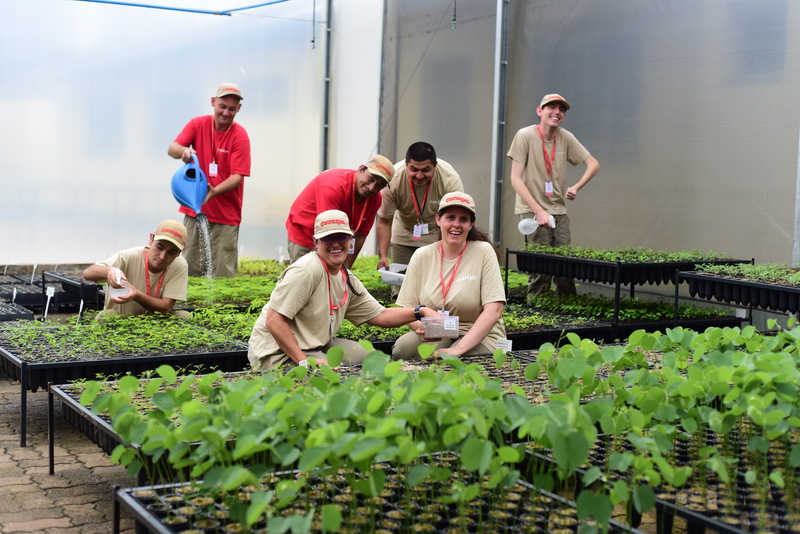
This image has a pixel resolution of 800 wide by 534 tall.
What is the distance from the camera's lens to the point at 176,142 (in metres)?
7.67

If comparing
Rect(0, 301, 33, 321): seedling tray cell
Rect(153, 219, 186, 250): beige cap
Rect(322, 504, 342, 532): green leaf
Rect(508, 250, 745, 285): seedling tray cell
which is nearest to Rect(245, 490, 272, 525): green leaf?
Rect(322, 504, 342, 532): green leaf

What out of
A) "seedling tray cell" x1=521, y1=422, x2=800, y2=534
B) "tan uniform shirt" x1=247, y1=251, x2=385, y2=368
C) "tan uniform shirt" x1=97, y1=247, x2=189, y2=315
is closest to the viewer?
"seedling tray cell" x1=521, y1=422, x2=800, y2=534

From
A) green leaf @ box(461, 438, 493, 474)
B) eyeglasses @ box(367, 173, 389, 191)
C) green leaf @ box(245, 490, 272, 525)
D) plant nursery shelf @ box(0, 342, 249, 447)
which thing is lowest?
plant nursery shelf @ box(0, 342, 249, 447)

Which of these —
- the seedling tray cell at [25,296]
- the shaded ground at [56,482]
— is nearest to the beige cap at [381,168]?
the shaded ground at [56,482]

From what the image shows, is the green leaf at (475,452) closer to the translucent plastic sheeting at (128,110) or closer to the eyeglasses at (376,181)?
the eyeglasses at (376,181)

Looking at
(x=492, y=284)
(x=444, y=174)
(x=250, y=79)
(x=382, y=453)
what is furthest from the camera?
(x=250, y=79)

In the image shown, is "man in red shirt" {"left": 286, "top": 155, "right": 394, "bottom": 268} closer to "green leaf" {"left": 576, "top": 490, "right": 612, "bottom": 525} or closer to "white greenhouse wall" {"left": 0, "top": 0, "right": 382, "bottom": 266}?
"green leaf" {"left": 576, "top": 490, "right": 612, "bottom": 525}

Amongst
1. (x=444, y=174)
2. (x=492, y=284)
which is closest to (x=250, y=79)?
(x=444, y=174)

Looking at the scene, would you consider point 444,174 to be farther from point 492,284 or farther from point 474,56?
point 474,56

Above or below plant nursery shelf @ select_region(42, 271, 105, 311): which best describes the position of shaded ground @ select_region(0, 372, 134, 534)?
below

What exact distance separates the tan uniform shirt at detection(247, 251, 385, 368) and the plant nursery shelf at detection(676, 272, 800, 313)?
97.3 inches

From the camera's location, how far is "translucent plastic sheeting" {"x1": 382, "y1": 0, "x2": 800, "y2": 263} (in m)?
7.36

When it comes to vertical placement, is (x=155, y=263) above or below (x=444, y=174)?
below

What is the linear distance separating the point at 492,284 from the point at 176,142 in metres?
3.97
